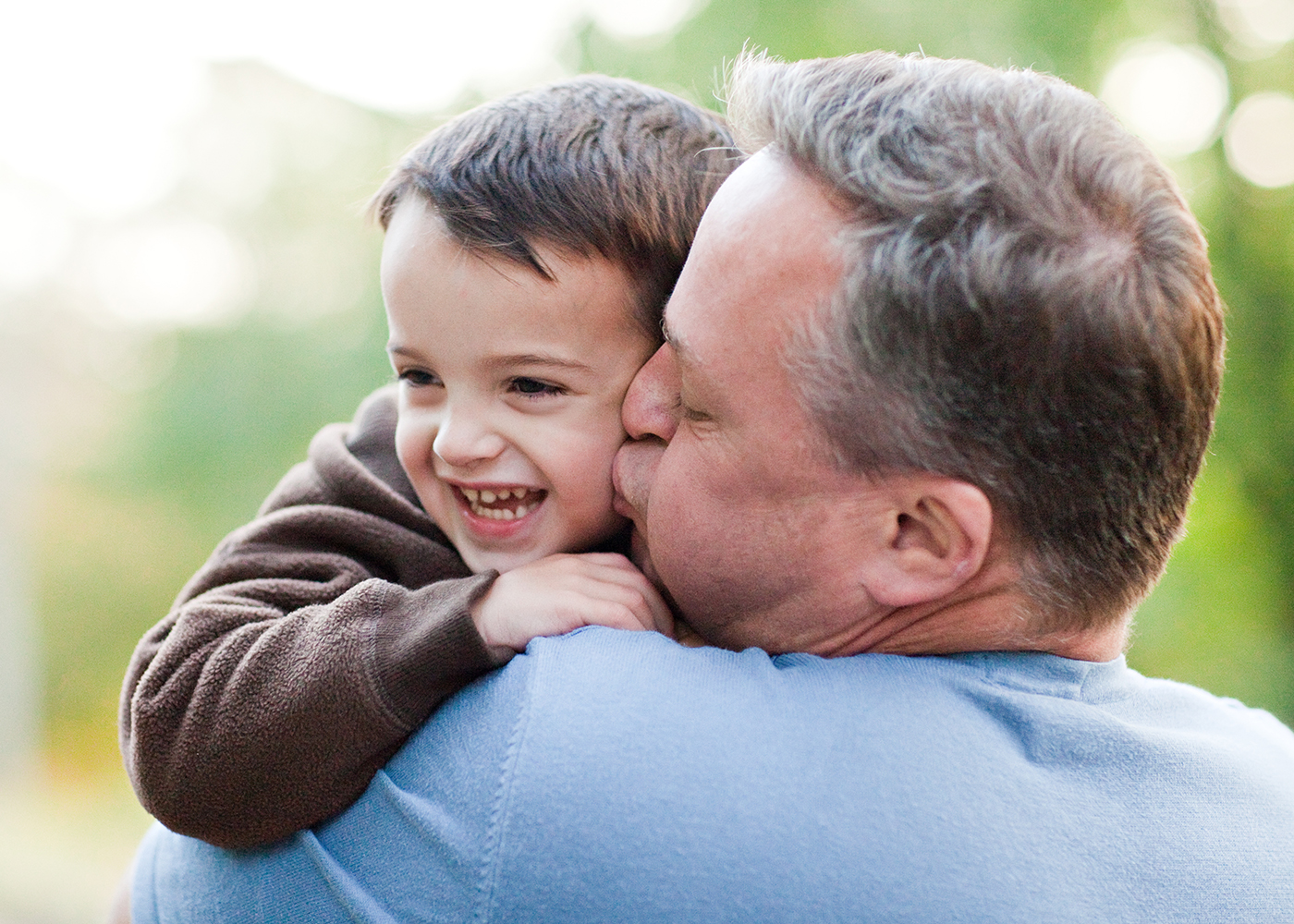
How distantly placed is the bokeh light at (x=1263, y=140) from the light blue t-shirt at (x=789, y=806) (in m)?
4.47

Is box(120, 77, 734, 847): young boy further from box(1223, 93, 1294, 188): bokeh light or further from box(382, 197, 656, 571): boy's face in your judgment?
box(1223, 93, 1294, 188): bokeh light

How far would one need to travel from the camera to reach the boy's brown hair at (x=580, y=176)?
1574mm

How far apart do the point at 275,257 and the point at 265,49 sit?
1343 mm

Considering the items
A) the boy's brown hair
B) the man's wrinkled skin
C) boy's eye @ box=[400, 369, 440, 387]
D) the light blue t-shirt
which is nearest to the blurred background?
the boy's brown hair

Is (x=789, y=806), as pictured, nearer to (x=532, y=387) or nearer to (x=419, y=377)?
(x=532, y=387)

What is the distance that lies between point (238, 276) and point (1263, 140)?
6.06 metres

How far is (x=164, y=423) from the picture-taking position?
7230mm

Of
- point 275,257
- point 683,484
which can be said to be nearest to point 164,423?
point 275,257

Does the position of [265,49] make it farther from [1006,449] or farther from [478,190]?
[1006,449]

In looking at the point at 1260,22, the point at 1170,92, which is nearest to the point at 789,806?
the point at 1170,92

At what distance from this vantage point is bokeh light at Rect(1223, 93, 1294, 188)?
4.90 m

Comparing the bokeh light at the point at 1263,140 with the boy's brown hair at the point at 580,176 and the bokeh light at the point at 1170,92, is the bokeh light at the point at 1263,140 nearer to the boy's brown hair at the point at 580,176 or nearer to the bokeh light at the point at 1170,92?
the bokeh light at the point at 1170,92

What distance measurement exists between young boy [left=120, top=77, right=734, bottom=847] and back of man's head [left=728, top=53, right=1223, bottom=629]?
37 cm

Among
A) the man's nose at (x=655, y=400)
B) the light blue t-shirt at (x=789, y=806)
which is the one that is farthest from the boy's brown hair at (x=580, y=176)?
the light blue t-shirt at (x=789, y=806)
